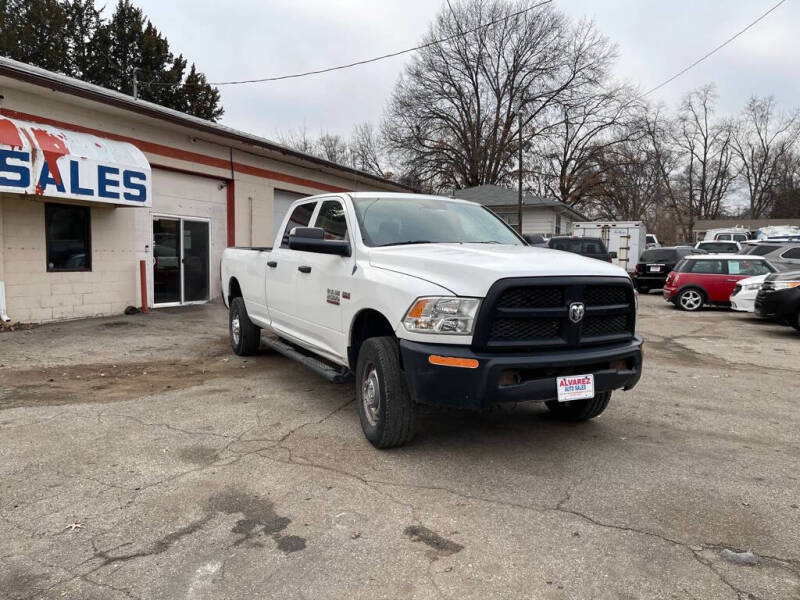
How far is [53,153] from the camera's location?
30.6 ft

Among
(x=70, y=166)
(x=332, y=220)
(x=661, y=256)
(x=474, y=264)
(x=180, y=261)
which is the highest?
(x=70, y=166)

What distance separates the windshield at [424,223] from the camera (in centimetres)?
500

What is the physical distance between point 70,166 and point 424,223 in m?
7.41

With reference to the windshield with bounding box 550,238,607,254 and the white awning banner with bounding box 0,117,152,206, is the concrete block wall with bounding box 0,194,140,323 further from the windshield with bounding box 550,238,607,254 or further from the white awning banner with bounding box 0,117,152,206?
the windshield with bounding box 550,238,607,254

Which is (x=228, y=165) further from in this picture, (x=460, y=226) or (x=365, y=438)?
(x=365, y=438)

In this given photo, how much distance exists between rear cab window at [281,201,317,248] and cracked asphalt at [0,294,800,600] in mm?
1643

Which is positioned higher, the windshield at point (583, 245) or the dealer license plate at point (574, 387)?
the windshield at point (583, 245)

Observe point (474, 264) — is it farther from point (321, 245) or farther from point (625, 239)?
point (625, 239)

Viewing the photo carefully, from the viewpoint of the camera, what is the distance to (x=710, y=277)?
15.2 metres

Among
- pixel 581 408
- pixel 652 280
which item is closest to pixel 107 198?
pixel 581 408

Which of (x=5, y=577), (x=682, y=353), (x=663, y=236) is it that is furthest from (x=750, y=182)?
(x=5, y=577)

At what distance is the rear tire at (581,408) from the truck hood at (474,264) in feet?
3.82

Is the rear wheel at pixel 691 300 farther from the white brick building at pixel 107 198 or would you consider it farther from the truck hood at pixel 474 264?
the truck hood at pixel 474 264

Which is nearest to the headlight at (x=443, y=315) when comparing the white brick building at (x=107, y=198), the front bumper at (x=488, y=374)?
the front bumper at (x=488, y=374)
